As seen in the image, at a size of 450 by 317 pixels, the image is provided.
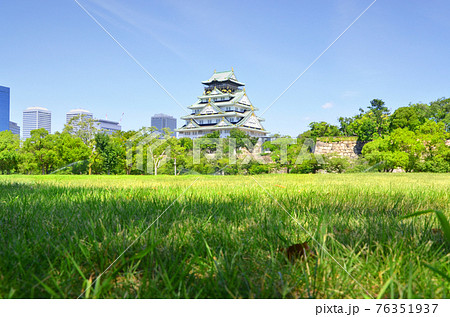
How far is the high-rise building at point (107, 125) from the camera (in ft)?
49.8

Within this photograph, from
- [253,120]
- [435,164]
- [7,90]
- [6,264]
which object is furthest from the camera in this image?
[253,120]

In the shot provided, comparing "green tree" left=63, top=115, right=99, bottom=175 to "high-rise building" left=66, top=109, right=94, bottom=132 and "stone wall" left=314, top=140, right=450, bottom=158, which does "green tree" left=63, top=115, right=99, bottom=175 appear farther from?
"stone wall" left=314, top=140, right=450, bottom=158

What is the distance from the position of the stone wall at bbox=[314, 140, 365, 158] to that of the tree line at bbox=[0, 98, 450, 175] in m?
0.35

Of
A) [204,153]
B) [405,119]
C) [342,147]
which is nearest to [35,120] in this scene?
[204,153]

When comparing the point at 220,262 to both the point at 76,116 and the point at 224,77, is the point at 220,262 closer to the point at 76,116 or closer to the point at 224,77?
the point at 76,116

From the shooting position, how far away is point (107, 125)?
17.4 meters

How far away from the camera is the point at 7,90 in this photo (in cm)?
1155

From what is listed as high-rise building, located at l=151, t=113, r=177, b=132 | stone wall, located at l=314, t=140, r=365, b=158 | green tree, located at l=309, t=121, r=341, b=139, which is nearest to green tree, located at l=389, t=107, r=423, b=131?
stone wall, located at l=314, t=140, r=365, b=158

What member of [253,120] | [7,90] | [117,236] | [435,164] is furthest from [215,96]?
[117,236]

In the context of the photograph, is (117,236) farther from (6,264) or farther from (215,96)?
(215,96)

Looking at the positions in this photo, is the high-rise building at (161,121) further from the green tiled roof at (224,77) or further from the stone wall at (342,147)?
the stone wall at (342,147)
